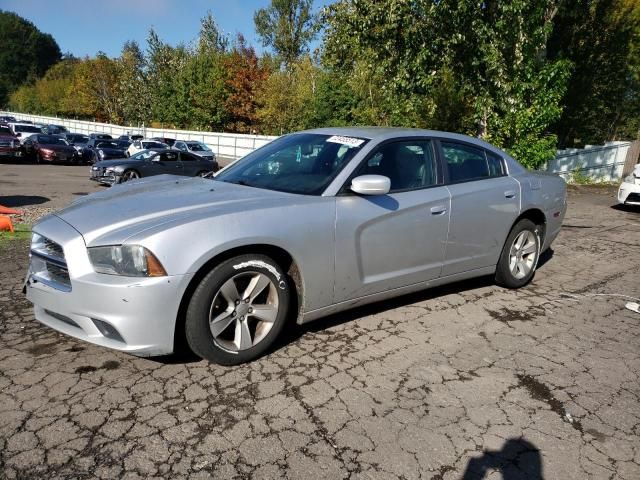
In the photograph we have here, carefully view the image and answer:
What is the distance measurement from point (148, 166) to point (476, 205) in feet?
41.3

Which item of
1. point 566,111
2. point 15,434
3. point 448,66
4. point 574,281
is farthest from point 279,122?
point 15,434

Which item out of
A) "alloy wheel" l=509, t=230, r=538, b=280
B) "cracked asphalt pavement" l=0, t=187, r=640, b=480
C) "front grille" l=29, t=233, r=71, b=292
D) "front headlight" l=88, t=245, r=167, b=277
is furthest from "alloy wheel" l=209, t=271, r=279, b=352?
"alloy wheel" l=509, t=230, r=538, b=280

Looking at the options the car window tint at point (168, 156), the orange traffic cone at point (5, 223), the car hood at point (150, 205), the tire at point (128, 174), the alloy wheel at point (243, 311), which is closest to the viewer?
the car hood at point (150, 205)

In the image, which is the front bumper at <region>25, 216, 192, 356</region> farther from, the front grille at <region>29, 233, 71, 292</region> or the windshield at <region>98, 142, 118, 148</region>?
the windshield at <region>98, 142, 118, 148</region>

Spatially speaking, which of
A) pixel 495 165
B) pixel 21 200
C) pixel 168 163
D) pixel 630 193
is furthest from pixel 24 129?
pixel 495 165

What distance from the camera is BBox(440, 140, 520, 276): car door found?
426 centimetres

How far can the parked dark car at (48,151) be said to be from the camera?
74.3 feet

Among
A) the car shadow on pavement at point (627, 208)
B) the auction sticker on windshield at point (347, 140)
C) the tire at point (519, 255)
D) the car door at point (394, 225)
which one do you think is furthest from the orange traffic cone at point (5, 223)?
the car shadow on pavement at point (627, 208)

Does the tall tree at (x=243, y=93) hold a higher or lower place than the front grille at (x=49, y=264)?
higher

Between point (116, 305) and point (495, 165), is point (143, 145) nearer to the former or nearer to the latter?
point (495, 165)

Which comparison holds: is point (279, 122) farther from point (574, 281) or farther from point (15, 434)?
point (15, 434)

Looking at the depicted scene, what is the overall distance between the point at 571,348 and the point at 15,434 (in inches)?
142

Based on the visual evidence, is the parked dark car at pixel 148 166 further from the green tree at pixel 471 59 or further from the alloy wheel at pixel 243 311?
the alloy wheel at pixel 243 311

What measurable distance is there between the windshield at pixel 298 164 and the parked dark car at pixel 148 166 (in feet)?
30.3
